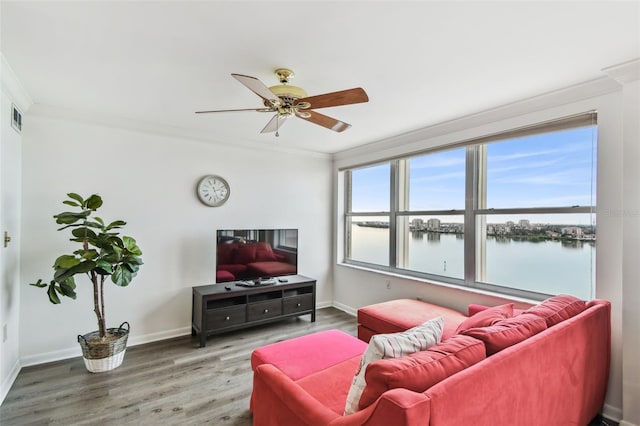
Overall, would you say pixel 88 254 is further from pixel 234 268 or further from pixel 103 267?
pixel 234 268

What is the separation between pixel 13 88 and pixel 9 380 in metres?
2.36

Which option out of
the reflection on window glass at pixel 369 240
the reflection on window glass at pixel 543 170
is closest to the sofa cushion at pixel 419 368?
the reflection on window glass at pixel 543 170

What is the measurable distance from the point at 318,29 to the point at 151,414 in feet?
9.22

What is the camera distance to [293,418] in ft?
4.71

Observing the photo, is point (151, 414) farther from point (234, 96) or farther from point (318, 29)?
point (318, 29)

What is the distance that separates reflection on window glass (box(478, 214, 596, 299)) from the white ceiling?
1143 millimetres

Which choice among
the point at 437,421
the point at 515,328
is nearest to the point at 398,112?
the point at 515,328

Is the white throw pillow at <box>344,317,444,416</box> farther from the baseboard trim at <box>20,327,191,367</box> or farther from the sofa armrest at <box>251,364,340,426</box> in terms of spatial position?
the baseboard trim at <box>20,327,191,367</box>

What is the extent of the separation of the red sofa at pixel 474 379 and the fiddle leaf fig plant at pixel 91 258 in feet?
5.15

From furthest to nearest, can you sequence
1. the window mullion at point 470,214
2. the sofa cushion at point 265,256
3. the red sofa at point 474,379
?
1. the sofa cushion at point 265,256
2. the window mullion at point 470,214
3. the red sofa at point 474,379

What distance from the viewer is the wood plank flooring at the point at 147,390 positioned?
2.22m

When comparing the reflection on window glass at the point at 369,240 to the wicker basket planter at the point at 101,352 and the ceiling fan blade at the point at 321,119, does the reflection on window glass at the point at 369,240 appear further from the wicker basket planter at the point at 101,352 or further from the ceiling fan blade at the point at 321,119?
the wicker basket planter at the point at 101,352

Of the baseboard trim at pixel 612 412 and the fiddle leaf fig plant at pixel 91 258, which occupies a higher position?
the fiddle leaf fig plant at pixel 91 258

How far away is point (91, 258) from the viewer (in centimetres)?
271
